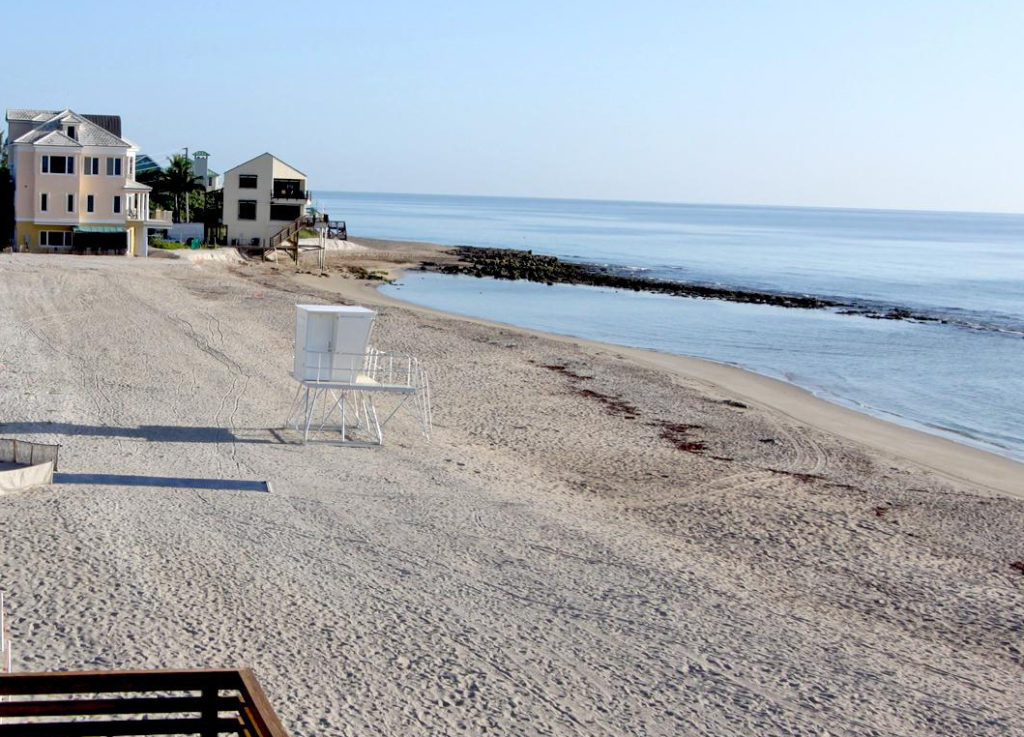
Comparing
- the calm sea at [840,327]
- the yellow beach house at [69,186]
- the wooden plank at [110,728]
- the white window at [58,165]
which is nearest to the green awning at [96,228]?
the yellow beach house at [69,186]

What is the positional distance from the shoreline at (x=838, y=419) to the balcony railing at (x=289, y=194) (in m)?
20.7

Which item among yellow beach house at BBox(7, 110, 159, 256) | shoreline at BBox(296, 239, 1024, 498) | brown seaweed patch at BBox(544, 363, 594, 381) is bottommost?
shoreline at BBox(296, 239, 1024, 498)

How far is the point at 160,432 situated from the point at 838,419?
15.7 metres

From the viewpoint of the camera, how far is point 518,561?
11.4 m

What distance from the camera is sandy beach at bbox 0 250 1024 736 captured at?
8.31m

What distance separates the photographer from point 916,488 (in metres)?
17.4

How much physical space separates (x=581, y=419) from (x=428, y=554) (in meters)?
9.54

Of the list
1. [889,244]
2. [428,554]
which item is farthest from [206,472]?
[889,244]

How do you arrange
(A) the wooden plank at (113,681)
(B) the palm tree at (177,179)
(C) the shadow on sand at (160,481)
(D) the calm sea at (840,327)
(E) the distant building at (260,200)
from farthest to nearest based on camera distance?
(B) the palm tree at (177,179) → (E) the distant building at (260,200) → (D) the calm sea at (840,327) → (C) the shadow on sand at (160,481) → (A) the wooden plank at (113,681)

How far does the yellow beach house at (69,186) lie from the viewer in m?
43.5

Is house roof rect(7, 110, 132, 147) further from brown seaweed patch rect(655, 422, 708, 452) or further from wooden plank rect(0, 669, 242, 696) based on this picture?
wooden plank rect(0, 669, 242, 696)

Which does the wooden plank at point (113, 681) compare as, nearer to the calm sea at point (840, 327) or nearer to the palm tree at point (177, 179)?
the calm sea at point (840, 327)

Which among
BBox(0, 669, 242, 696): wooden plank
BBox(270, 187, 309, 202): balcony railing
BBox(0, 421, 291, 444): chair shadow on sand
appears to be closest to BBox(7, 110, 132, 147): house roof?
BBox(270, 187, 309, 202): balcony railing

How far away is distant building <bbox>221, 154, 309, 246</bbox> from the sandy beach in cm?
3650
